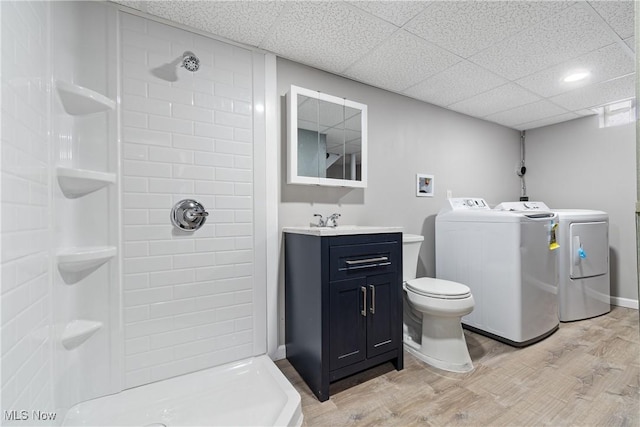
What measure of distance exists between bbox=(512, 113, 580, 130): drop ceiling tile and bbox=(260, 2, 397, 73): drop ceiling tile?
2.70m

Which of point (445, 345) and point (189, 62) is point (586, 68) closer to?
point (445, 345)

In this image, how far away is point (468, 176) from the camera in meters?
3.12

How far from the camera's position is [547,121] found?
3.31 metres

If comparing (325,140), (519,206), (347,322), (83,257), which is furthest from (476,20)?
(83,257)

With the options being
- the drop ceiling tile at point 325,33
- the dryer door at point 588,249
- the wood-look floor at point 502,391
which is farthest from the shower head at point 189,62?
the dryer door at point 588,249

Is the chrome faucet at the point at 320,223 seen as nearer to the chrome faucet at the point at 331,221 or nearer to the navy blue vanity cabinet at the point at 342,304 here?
the chrome faucet at the point at 331,221

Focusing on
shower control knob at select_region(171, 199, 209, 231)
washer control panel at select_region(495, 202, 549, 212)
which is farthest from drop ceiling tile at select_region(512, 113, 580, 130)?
shower control knob at select_region(171, 199, 209, 231)

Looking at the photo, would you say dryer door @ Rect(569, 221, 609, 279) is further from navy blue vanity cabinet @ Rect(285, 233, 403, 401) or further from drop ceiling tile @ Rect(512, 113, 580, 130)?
navy blue vanity cabinet @ Rect(285, 233, 403, 401)

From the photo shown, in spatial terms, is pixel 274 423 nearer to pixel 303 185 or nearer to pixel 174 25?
pixel 303 185

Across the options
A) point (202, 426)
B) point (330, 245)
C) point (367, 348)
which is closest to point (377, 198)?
point (330, 245)

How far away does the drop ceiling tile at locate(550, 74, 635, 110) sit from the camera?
7.73 feet

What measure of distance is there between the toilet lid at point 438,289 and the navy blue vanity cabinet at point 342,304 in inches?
8.9

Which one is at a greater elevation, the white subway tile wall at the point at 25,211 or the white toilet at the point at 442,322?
the white subway tile wall at the point at 25,211

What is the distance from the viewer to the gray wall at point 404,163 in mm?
2055
